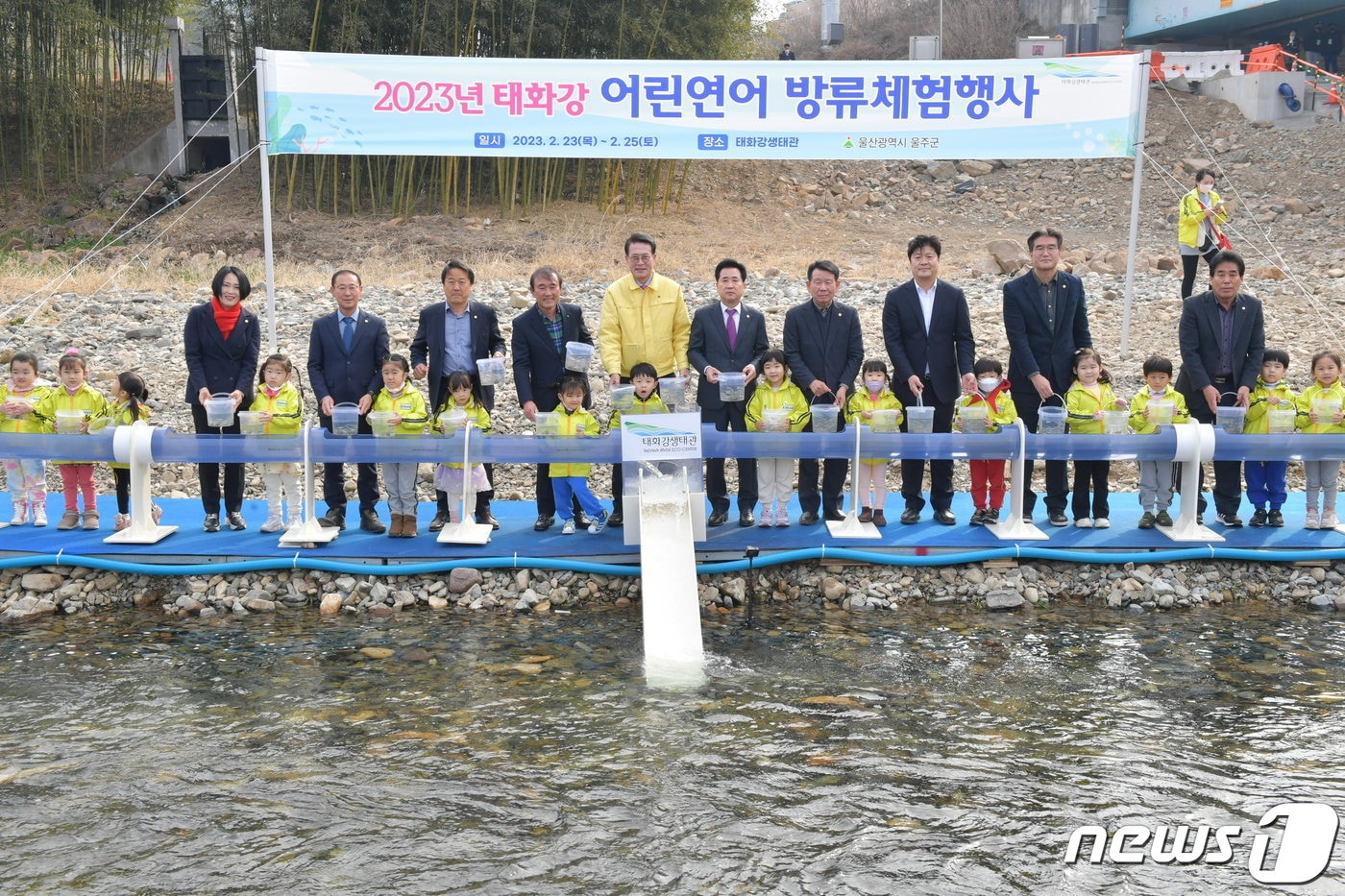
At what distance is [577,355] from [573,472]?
700 millimetres

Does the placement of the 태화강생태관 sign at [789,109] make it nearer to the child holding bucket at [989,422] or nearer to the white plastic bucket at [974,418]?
the child holding bucket at [989,422]

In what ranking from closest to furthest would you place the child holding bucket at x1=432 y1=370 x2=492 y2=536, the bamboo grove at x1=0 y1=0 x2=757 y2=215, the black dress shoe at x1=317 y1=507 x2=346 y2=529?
the child holding bucket at x1=432 y1=370 x2=492 y2=536
the black dress shoe at x1=317 y1=507 x2=346 y2=529
the bamboo grove at x1=0 y1=0 x2=757 y2=215

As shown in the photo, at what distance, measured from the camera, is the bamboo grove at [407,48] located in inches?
806

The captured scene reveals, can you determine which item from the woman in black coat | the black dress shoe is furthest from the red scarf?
the black dress shoe

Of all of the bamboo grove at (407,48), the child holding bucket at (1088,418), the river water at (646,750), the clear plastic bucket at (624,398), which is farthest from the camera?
the bamboo grove at (407,48)

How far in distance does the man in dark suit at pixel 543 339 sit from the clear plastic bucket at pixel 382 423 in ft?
2.41

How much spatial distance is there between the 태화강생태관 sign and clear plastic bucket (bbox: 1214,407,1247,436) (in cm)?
307

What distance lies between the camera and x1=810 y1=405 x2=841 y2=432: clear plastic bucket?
7.24 metres

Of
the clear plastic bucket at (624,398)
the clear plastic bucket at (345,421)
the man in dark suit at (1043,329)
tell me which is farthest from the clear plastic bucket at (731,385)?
the clear plastic bucket at (345,421)

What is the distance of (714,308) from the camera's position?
7301mm

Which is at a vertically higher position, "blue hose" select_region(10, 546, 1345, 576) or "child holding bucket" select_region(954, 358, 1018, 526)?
"child holding bucket" select_region(954, 358, 1018, 526)

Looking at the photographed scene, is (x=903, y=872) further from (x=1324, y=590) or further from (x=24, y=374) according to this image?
(x=24, y=374)

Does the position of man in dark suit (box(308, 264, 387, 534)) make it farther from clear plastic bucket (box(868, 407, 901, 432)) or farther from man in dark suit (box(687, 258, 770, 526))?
clear plastic bucket (box(868, 407, 901, 432))

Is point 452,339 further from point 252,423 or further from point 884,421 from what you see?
point 884,421
